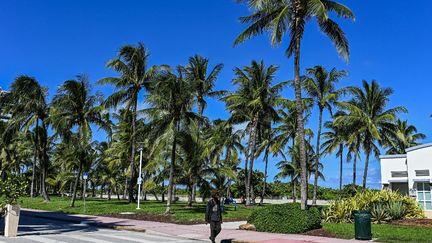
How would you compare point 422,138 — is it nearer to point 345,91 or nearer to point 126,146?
point 345,91

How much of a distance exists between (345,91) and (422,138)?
33554mm

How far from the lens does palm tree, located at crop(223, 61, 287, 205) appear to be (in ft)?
123

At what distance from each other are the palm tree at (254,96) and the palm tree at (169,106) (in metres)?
12.6

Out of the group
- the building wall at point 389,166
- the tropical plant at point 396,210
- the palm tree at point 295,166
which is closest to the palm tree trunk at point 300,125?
the tropical plant at point 396,210

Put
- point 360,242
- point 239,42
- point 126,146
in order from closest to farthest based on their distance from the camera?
point 360,242, point 239,42, point 126,146

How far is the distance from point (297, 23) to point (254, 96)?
1753cm

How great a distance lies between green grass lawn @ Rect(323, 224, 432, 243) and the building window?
65.6 feet

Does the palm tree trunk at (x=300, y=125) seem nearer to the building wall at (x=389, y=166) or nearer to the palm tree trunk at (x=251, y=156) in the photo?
the palm tree trunk at (x=251, y=156)

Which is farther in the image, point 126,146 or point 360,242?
point 126,146

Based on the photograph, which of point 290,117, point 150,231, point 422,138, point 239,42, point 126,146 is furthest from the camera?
point 422,138

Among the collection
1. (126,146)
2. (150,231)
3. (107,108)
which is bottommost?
(150,231)

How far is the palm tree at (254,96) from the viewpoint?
3756 centimetres

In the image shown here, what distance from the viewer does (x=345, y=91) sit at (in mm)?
36531

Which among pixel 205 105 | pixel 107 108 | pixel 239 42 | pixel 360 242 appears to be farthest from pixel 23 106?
pixel 360 242
